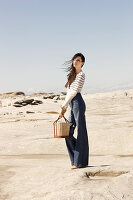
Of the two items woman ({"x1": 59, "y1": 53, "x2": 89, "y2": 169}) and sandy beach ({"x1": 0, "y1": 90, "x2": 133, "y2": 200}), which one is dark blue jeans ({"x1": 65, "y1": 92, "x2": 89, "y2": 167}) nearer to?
woman ({"x1": 59, "y1": 53, "x2": 89, "y2": 169})

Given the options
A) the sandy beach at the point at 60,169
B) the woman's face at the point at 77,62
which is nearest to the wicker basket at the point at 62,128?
the sandy beach at the point at 60,169

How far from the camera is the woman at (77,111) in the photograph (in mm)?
4520

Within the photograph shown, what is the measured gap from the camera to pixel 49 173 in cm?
451

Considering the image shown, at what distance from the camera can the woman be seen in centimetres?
452

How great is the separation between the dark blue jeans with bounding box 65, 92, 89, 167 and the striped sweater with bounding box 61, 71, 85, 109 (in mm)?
82

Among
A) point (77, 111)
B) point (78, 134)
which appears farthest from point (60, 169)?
point (77, 111)

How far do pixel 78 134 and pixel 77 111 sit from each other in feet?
1.31

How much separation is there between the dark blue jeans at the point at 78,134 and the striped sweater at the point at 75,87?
3.2 inches

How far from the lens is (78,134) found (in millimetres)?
4645

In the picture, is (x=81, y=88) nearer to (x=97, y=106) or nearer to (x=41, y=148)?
(x=41, y=148)

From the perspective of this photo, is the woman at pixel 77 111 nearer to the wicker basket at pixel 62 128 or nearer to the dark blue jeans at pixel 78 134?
the dark blue jeans at pixel 78 134

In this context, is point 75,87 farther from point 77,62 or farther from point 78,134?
point 78,134

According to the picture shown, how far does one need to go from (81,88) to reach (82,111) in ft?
1.21

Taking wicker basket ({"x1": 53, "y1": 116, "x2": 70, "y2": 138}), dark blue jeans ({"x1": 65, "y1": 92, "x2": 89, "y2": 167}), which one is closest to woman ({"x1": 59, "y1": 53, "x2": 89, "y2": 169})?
dark blue jeans ({"x1": 65, "y1": 92, "x2": 89, "y2": 167})
